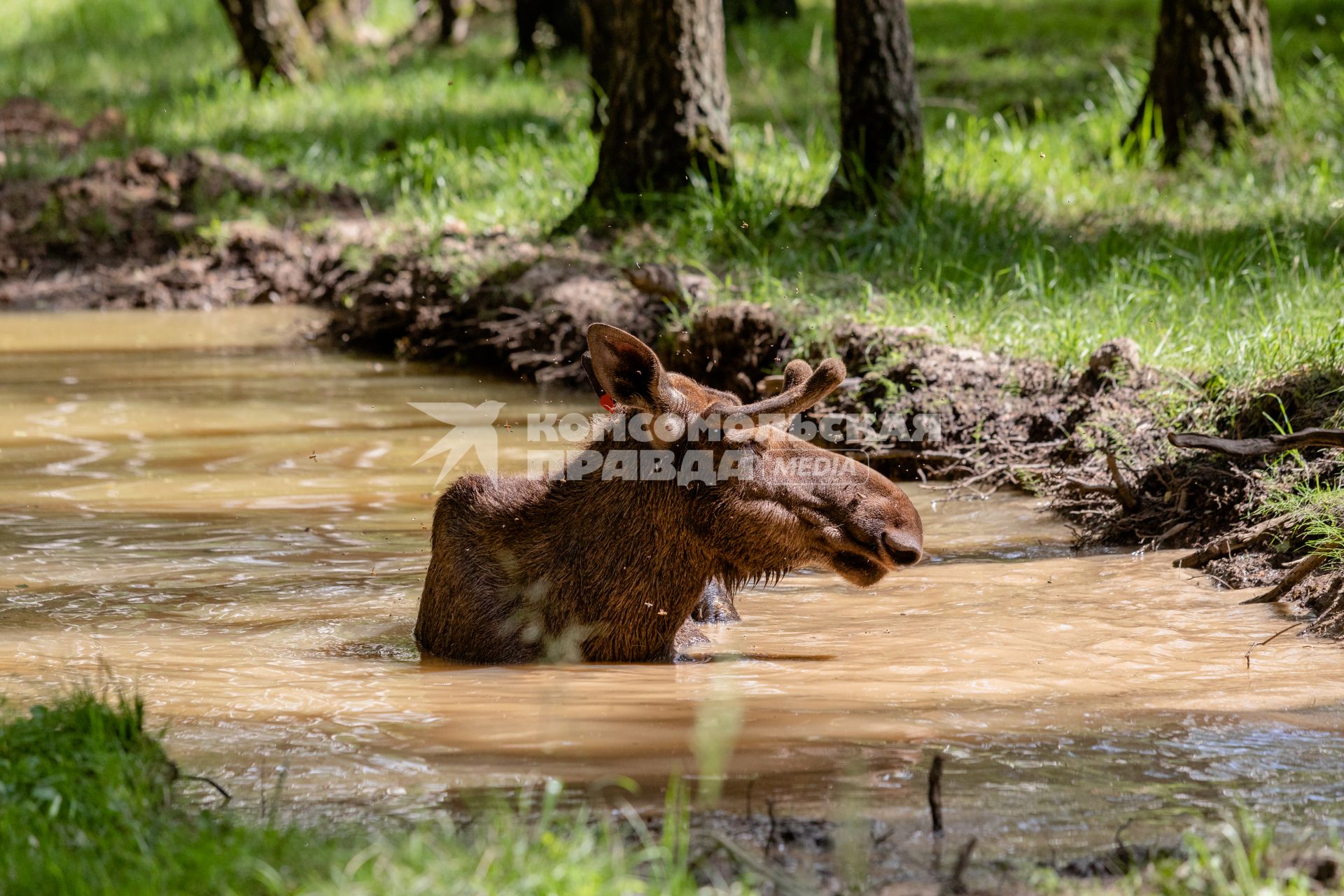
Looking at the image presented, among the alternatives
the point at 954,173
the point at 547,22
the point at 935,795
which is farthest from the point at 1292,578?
the point at 547,22

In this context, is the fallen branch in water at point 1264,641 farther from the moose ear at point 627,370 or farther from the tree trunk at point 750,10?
the tree trunk at point 750,10

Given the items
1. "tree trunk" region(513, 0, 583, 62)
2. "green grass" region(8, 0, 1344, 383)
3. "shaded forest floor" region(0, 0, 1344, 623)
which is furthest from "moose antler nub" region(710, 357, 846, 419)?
"tree trunk" region(513, 0, 583, 62)

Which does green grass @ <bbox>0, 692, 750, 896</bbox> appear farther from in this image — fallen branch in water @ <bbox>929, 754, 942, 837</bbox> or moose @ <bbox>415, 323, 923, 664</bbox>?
moose @ <bbox>415, 323, 923, 664</bbox>

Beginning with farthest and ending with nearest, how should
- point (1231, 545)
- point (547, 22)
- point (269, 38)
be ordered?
point (547, 22) < point (269, 38) < point (1231, 545)

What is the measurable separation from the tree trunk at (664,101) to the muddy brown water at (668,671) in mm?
3598

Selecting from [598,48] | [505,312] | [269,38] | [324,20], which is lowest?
[505,312]

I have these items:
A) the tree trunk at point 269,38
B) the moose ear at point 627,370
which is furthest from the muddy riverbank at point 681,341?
the tree trunk at point 269,38

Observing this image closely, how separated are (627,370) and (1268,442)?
2.35m

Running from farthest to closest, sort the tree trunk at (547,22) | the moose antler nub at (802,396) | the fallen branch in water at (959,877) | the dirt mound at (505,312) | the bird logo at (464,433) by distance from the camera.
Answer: the tree trunk at (547,22)
the dirt mound at (505,312)
the bird logo at (464,433)
the moose antler nub at (802,396)
the fallen branch in water at (959,877)

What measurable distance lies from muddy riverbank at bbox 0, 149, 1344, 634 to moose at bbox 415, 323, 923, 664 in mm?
1736

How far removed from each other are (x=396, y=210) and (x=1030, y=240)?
21.4 ft

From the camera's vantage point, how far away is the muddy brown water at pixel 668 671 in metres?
3.67

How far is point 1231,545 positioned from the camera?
604 centimetres

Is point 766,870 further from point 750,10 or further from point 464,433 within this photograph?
point 750,10
